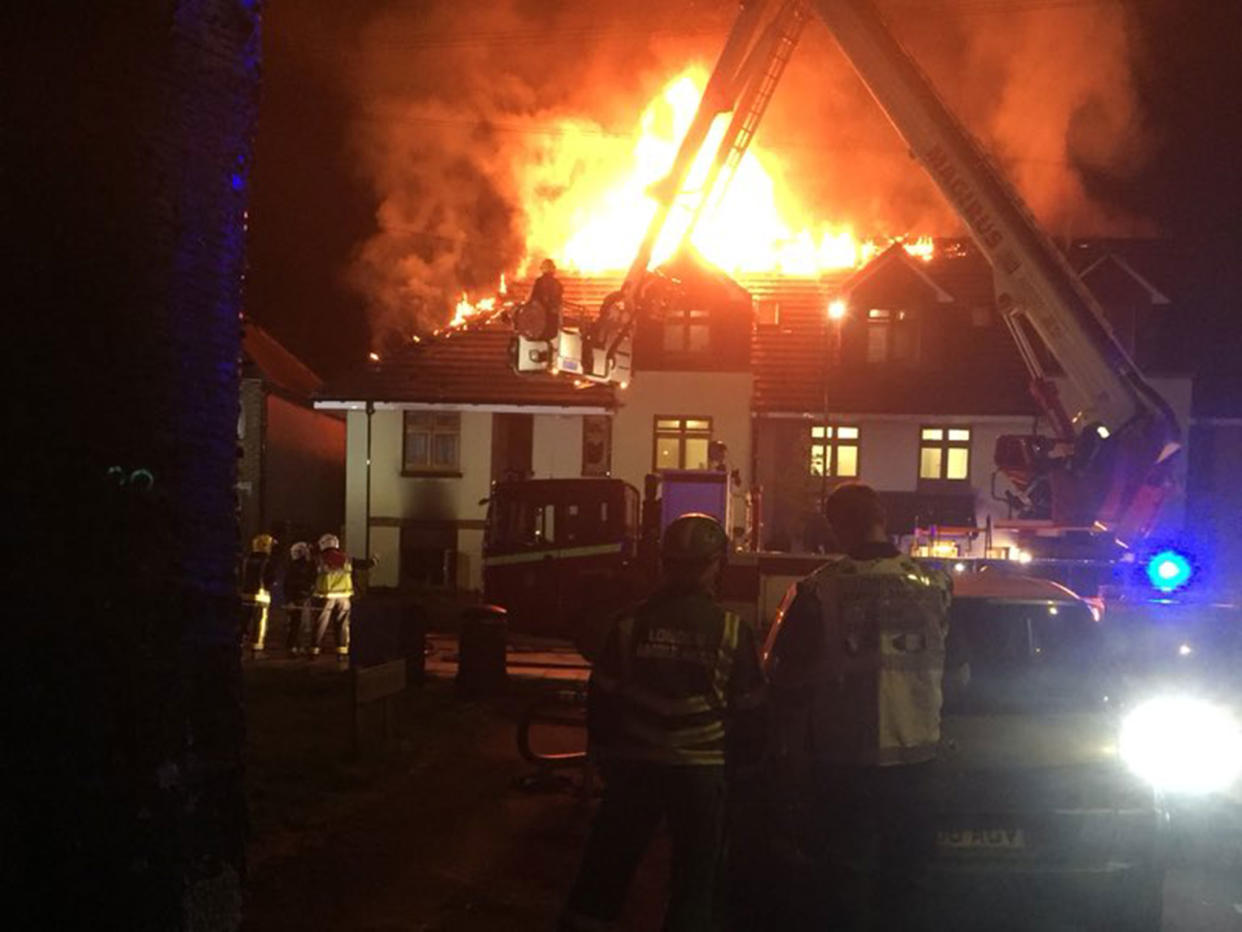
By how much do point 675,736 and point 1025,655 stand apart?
2319mm

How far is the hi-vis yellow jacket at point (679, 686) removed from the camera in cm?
379

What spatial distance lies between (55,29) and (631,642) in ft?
7.68

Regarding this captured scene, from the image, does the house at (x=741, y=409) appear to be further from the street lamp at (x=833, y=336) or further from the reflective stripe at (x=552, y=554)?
the reflective stripe at (x=552, y=554)

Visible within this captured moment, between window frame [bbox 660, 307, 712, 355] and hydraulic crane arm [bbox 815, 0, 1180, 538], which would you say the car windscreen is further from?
window frame [bbox 660, 307, 712, 355]

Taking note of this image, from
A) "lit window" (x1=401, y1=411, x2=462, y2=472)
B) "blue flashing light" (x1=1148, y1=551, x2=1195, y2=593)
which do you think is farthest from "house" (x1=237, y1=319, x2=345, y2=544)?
"blue flashing light" (x1=1148, y1=551, x2=1195, y2=593)

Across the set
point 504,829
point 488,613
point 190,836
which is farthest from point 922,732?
point 488,613

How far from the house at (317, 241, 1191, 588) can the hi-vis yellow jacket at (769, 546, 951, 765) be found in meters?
21.8

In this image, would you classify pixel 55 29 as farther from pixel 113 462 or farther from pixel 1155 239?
pixel 1155 239

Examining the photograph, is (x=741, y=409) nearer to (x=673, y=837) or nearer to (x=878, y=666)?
(x=878, y=666)

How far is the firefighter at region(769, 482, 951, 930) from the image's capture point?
4125 millimetres

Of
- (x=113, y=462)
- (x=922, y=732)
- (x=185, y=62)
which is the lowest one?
(x=922, y=732)

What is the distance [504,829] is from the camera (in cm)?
727

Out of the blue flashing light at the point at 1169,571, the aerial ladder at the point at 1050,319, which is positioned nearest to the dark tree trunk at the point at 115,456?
the blue flashing light at the point at 1169,571

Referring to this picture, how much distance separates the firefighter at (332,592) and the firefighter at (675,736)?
11478 mm
